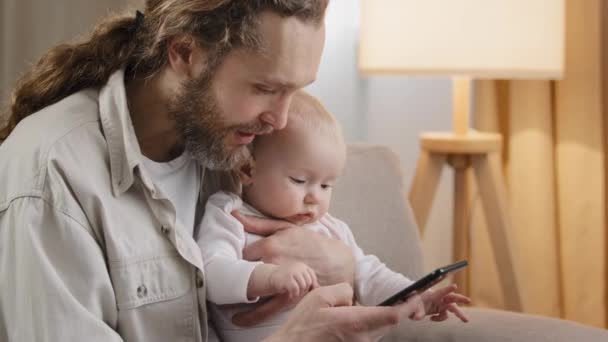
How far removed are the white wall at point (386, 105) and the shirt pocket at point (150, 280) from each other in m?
1.64

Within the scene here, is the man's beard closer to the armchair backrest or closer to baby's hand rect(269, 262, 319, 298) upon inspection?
baby's hand rect(269, 262, 319, 298)

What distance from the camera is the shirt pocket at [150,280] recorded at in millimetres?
1266

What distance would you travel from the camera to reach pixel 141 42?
143 centimetres

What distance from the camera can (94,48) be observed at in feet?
4.66

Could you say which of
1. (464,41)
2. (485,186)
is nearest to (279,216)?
(464,41)

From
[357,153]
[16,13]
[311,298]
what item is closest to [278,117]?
[311,298]

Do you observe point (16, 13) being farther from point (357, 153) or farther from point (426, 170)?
point (426, 170)

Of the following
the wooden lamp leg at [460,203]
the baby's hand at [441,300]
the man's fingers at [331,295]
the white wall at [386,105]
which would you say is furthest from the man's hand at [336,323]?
the white wall at [386,105]

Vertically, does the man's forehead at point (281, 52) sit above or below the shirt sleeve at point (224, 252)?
above

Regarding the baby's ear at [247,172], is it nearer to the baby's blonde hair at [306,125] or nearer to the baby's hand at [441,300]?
the baby's blonde hair at [306,125]

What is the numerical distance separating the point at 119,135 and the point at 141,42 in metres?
0.20

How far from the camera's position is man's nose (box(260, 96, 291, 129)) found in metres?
1.39

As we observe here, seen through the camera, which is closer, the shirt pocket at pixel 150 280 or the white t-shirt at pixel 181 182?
the shirt pocket at pixel 150 280

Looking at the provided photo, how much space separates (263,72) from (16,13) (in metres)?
1.10
